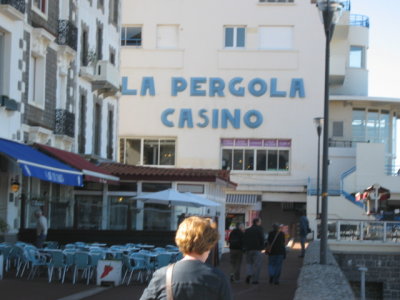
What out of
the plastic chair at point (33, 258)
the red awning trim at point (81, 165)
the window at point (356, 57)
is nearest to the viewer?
the plastic chair at point (33, 258)

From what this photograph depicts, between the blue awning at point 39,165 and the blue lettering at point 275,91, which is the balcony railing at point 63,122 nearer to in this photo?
the blue awning at point 39,165

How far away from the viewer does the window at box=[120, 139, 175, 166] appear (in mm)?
53469

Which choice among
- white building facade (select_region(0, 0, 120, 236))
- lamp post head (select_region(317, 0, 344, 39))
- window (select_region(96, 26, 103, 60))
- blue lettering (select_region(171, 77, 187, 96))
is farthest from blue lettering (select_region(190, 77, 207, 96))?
lamp post head (select_region(317, 0, 344, 39))

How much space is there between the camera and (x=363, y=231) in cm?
3622

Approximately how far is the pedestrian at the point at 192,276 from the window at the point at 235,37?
1881 inches

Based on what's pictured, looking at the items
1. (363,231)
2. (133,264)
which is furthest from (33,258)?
(363,231)

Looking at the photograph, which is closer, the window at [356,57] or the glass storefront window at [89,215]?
the glass storefront window at [89,215]

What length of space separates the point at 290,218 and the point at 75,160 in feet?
101

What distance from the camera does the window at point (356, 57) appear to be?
59.0 metres

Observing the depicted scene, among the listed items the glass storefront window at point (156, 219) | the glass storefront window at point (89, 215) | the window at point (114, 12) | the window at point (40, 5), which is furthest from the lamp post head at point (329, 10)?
the window at point (114, 12)

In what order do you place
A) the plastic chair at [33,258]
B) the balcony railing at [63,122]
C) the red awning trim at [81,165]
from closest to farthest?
the plastic chair at [33,258]
the red awning trim at [81,165]
the balcony railing at [63,122]

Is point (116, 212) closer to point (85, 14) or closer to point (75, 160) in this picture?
point (75, 160)

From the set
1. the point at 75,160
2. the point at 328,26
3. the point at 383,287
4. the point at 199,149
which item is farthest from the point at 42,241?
the point at 199,149

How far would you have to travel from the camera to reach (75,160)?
26.9 m
